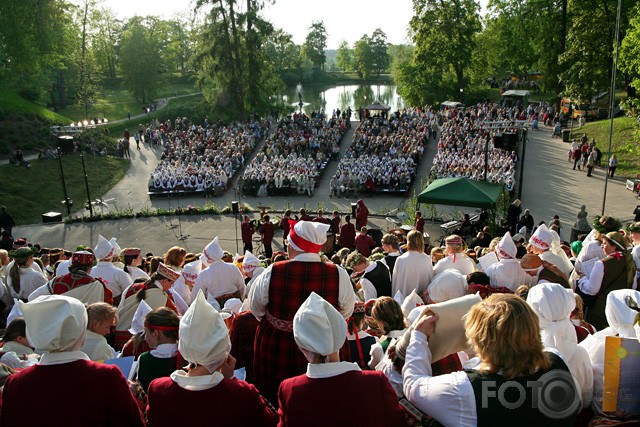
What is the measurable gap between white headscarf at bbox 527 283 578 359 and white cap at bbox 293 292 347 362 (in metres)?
1.36

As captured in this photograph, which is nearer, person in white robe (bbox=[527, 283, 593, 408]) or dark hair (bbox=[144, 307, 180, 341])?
person in white robe (bbox=[527, 283, 593, 408])

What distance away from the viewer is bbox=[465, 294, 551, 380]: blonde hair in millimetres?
2312

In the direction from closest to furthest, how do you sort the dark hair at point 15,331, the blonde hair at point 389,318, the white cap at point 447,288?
the blonde hair at point 389,318 < the dark hair at point 15,331 < the white cap at point 447,288

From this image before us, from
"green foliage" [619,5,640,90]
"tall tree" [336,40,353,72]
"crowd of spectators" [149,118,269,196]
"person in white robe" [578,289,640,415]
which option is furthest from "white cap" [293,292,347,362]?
"tall tree" [336,40,353,72]

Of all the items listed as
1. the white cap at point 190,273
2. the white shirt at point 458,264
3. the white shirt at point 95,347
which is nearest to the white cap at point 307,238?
the white shirt at point 95,347

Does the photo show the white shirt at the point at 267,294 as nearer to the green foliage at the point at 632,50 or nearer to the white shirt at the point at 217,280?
the white shirt at the point at 217,280

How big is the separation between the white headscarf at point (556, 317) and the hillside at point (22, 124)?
97.9 feet

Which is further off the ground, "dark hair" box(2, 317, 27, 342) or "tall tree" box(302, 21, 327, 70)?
"tall tree" box(302, 21, 327, 70)

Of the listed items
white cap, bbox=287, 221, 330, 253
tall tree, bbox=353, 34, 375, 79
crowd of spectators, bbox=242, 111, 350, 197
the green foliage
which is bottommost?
crowd of spectators, bbox=242, 111, 350, 197

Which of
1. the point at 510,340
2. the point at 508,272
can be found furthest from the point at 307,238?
the point at 508,272

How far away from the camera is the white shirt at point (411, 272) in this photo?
593cm

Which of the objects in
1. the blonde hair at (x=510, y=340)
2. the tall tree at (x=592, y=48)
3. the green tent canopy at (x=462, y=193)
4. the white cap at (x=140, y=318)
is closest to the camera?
the blonde hair at (x=510, y=340)

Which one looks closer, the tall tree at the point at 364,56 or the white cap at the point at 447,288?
the white cap at the point at 447,288

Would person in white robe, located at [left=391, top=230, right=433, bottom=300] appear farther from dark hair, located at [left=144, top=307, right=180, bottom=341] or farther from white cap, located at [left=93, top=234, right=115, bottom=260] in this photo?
white cap, located at [left=93, top=234, right=115, bottom=260]
